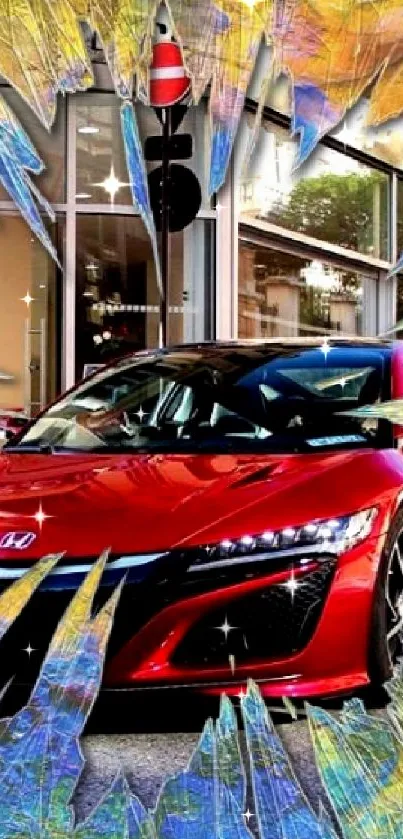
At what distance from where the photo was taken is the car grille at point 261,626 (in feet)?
5.52

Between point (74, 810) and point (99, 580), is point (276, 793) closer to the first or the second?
point (74, 810)

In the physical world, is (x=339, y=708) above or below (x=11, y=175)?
below

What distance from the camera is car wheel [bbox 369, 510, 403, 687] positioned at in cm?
186

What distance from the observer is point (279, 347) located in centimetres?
265

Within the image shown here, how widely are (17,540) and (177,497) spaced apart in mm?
326

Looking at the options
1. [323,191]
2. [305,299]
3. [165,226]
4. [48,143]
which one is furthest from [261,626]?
[48,143]

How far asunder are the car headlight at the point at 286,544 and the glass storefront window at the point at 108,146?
2236 mm

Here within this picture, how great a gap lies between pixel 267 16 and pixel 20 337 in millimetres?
3636

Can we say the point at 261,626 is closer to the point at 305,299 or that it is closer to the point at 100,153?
the point at 305,299

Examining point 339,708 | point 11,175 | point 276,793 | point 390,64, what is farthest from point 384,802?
point 11,175

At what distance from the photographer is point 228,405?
2.48 m

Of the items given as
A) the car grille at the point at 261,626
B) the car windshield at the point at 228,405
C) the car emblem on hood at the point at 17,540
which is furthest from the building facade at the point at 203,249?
the car emblem on hood at the point at 17,540

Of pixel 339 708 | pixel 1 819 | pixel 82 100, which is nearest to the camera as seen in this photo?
pixel 1 819

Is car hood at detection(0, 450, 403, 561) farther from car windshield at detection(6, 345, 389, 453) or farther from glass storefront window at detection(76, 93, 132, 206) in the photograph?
glass storefront window at detection(76, 93, 132, 206)
